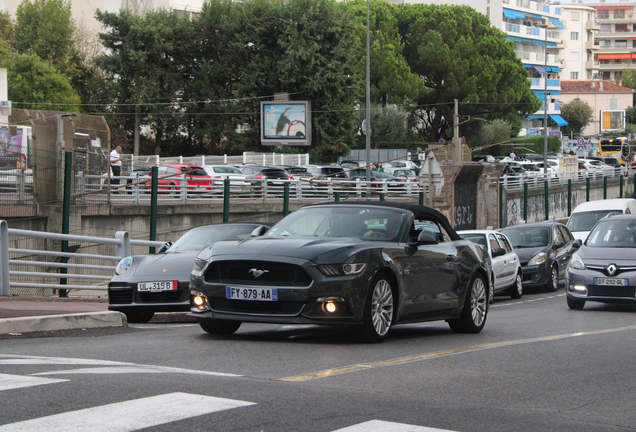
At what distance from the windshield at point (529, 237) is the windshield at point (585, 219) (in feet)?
9.60

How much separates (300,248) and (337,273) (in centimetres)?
44

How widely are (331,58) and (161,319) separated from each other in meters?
52.8

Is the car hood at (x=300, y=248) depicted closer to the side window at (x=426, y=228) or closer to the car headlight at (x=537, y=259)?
the side window at (x=426, y=228)

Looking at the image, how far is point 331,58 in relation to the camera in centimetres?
6356

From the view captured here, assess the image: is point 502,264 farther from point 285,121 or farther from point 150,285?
point 285,121

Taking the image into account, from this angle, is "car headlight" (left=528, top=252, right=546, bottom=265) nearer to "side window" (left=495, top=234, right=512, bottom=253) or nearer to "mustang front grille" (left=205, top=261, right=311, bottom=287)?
"side window" (left=495, top=234, right=512, bottom=253)

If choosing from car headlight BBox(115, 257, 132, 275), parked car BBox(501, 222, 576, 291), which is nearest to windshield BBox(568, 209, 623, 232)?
parked car BBox(501, 222, 576, 291)

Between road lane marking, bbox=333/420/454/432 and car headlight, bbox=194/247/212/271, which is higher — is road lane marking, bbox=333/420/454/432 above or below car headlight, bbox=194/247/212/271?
below

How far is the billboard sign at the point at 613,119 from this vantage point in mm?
122312

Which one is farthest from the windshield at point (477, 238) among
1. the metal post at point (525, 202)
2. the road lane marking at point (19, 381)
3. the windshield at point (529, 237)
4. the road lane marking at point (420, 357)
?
the metal post at point (525, 202)

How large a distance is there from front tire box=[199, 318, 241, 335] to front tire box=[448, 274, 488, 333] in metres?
2.80

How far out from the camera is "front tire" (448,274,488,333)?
10.5 m

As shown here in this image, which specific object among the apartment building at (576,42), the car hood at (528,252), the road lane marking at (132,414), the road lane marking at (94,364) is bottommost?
the car hood at (528,252)

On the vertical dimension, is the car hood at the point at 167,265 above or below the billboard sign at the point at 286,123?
below
